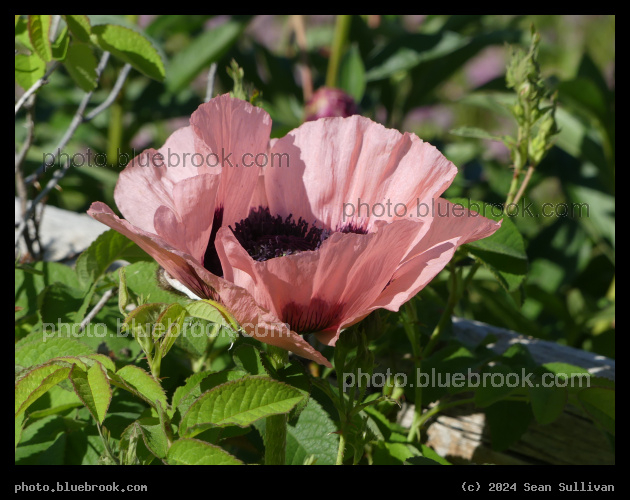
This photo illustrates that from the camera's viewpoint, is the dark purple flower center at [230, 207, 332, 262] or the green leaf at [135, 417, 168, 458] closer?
the green leaf at [135, 417, 168, 458]

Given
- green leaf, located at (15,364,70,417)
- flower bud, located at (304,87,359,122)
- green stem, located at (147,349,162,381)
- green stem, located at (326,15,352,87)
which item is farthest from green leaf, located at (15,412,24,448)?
green stem, located at (326,15,352,87)

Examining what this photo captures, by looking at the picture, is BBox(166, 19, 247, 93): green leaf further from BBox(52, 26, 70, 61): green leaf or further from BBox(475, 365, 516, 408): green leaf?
BBox(475, 365, 516, 408): green leaf

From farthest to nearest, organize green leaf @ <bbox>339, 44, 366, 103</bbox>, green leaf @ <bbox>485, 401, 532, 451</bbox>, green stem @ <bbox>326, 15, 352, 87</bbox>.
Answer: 1. green stem @ <bbox>326, 15, 352, 87</bbox>
2. green leaf @ <bbox>339, 44, 366, 103</bbox>
3. green leaf @ <bbox>485, 401, 532, 451</bbox>

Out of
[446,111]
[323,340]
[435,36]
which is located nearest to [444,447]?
[323,340]

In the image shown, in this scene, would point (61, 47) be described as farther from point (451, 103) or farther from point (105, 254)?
point (451, 103)

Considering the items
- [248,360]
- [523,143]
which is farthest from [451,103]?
[248,360]

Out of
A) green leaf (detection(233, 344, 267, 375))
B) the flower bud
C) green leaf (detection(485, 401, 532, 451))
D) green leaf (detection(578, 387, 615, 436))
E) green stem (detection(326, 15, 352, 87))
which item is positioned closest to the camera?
green leaf (detection(233, 344, 267, 375))
